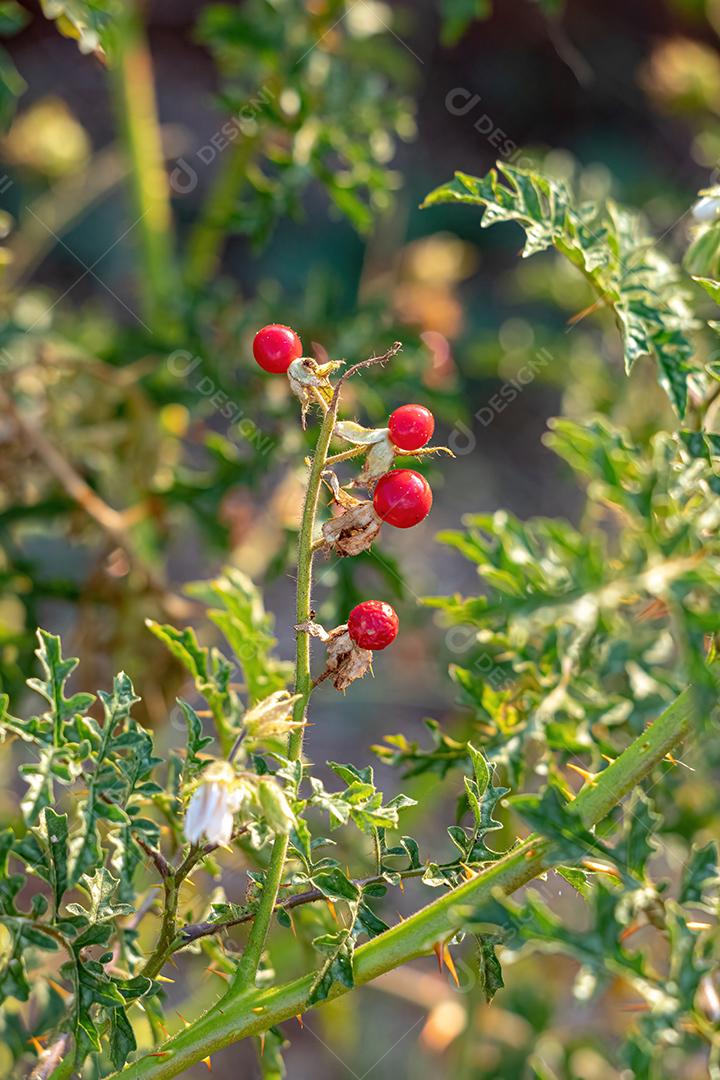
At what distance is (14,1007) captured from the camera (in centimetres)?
126

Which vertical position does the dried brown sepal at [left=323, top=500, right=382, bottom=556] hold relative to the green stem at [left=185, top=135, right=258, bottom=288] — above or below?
above

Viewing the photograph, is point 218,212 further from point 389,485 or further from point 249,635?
point 389,485

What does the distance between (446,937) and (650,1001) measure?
0.19 meters

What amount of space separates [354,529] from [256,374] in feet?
3.17

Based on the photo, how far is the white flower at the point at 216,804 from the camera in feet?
3.05

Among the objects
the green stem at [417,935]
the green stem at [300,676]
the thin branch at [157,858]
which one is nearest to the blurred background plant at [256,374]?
the green stem at [417,935]

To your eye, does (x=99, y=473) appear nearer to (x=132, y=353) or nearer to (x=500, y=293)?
(x=132, y=353)

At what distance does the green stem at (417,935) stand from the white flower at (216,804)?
0.60 feet

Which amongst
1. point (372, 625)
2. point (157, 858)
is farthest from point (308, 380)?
point (157, 858)

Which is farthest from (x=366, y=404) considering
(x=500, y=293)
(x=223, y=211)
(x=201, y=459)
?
(x=500, y=293)

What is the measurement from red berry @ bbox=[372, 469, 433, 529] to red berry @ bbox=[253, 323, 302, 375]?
144 millimetres

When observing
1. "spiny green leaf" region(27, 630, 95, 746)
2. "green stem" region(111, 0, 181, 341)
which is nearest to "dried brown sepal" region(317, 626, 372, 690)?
"spiny green leaf" region(27, 630, 95, 746)

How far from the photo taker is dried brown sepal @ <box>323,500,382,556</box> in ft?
3.16

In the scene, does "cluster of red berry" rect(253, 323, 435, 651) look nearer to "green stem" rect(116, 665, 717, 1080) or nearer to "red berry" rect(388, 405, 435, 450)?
"red berry" rect(388, 405, 435, 450)
